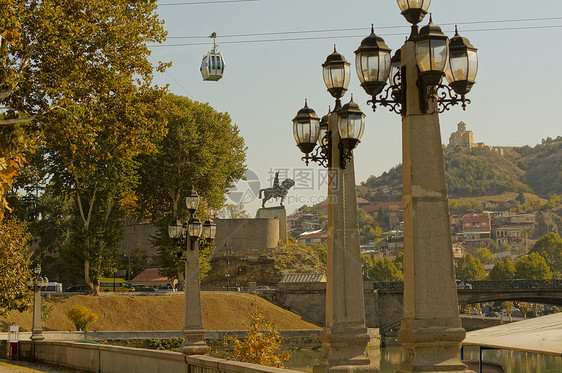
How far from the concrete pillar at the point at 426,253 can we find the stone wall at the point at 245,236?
74.2 meters

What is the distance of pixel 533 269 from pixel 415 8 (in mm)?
113779

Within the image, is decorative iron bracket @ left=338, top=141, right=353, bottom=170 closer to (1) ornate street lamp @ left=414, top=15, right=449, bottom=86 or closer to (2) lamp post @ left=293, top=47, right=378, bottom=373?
(2) lamp post @ left=293, top=47, right=378, bottom=373

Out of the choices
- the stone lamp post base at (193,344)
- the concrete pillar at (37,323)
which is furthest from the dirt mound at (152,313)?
the stone lamp post base at (193,344)

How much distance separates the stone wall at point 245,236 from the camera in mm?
81125

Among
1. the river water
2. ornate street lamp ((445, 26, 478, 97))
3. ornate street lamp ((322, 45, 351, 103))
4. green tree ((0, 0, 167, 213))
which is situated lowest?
the river water

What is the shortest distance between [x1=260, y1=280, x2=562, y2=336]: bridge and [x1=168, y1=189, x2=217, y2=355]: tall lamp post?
49365 millimetres

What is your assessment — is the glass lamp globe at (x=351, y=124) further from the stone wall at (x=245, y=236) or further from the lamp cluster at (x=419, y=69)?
the stone wall at (x=245, y=236)

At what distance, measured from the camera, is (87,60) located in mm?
18438

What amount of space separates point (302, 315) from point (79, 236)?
23.0 meters

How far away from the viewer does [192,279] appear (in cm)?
1634

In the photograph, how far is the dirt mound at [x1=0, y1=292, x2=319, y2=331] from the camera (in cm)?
5056

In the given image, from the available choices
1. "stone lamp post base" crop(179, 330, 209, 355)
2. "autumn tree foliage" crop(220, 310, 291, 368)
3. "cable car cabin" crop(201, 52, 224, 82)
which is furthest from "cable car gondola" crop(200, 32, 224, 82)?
"stone lamp post base" crop(179, 330, 209, 355)

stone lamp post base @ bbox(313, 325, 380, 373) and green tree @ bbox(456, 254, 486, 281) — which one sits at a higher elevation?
green tree @ bbox(456, 254, 486, 281)

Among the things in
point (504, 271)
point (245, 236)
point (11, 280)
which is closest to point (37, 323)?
point (11, 280)
